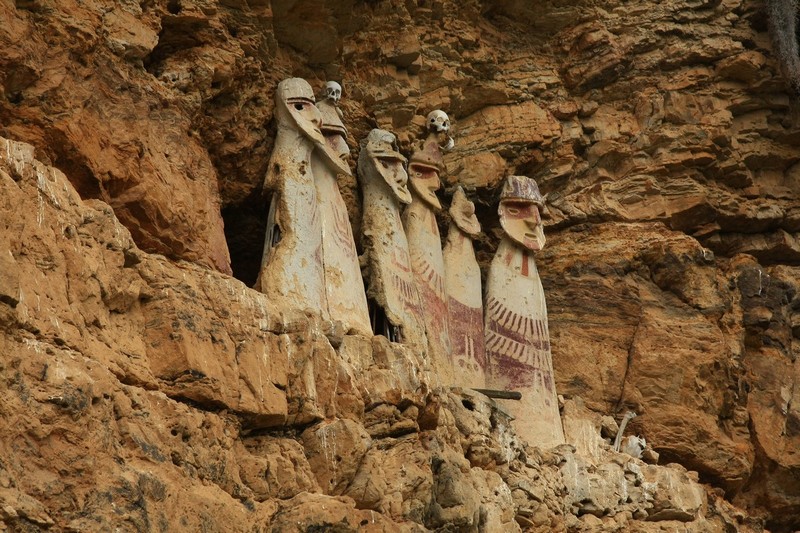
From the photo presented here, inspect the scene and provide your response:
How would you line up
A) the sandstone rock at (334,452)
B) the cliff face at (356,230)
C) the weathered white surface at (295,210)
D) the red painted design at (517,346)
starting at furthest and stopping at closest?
the red painted design at (517,346) < the weathered white surface at (295,210) < the sandstone rock at (334,452) < the cliff face at (356,230)

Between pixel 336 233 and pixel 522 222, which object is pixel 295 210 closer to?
pixel 336 233

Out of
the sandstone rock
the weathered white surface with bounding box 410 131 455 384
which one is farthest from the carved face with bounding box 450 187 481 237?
the sandstone rock

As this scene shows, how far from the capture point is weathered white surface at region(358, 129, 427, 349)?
34.2 ft

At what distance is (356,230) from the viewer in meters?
11.0

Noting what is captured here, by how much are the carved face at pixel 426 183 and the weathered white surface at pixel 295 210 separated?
4.04 feet

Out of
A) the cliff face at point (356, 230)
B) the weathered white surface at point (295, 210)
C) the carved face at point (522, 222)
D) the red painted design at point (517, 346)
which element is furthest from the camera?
the carved face at point (522, 222)

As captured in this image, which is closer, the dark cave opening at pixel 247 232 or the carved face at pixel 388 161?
the dark cave opening at pixel 247 232

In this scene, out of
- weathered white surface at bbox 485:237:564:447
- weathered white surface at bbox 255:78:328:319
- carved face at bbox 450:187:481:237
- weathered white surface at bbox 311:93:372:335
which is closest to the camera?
weathered white surface at bbox 255:78:328:319

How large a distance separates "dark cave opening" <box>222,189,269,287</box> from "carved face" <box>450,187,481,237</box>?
5.35 ft

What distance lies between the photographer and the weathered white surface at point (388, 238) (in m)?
10.4

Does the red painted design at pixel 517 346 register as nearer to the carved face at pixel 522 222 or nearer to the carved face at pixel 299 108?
the carved face at pixel 522 222

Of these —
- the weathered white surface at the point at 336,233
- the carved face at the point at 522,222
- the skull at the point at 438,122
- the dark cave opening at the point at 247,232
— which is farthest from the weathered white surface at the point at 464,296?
the dark cave opening at the point at 247,232

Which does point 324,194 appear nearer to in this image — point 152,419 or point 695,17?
point 152,419

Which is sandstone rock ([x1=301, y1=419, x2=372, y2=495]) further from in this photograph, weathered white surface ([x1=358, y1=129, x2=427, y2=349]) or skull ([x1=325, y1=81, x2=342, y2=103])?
skull ([x1=325, y1=81, x2=342, y2=103])
